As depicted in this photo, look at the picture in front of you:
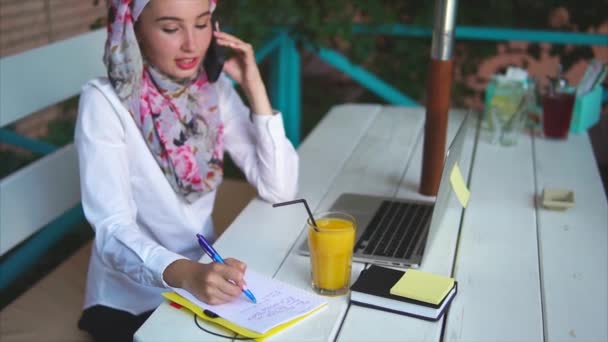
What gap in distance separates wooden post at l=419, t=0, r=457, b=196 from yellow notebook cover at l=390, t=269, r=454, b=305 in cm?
42

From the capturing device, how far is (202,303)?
48.4 inches

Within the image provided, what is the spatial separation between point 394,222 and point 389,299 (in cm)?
36

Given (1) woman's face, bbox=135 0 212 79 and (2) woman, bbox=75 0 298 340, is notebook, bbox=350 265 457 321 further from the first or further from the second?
(1) woman's face, bbox=135 0 212 79

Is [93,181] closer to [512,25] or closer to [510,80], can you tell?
[510,80]

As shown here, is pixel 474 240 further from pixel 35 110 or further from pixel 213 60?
pixel 35 110

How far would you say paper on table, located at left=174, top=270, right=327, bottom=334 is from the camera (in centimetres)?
117

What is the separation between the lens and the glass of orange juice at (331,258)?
1.26 m

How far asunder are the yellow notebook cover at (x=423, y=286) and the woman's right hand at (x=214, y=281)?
265 mm

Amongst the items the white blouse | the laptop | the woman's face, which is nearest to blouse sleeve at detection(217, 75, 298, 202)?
the white blouse

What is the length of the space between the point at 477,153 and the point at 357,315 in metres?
0.95

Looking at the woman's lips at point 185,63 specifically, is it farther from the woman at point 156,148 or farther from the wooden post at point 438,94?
the wooden post at point 438,94

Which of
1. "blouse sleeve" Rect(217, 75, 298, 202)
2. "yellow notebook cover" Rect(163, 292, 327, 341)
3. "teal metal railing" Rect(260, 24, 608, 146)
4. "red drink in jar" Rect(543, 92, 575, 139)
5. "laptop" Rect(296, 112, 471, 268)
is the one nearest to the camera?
"yellow notebook cover" Rect(163, 292, 327, 341)

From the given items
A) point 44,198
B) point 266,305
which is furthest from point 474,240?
point 44,198

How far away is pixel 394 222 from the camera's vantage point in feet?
5.16
